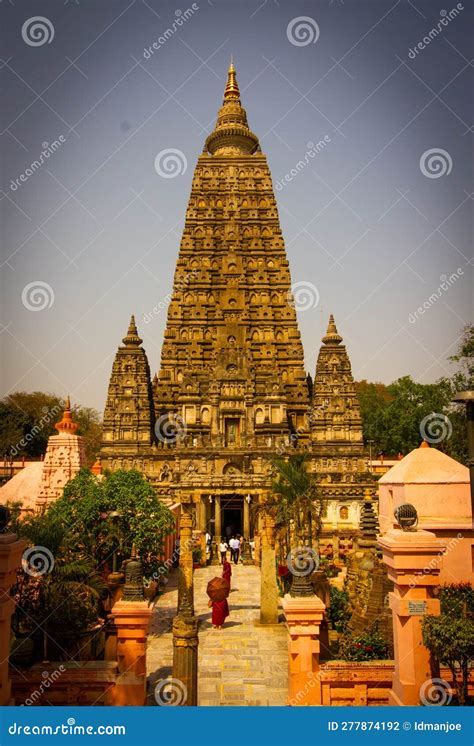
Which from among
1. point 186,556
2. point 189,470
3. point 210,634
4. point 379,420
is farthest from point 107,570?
A: point 379,420

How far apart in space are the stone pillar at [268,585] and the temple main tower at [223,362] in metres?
19.3

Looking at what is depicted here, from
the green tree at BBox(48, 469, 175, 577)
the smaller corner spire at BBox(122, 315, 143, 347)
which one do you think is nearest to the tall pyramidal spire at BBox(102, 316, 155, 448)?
the smaller corner spire at BBox(122, 315, 143, 347)

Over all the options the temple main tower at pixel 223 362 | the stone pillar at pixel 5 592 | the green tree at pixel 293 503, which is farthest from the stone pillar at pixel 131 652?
the temple main tower at pixel 223 362

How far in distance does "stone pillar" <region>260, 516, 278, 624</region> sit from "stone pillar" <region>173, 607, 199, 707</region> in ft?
20.7

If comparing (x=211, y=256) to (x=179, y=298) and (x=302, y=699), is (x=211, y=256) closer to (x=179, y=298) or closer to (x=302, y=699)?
(x=179, y=298)

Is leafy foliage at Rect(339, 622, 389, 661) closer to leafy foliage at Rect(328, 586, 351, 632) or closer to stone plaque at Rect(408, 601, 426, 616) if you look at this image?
stone plaque at Rect(408, 601, 426, 616)

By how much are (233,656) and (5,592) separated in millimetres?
7844

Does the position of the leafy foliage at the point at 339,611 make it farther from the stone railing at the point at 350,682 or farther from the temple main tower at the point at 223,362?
the temple main tower at the point at 223,362

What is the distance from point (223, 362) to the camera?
4494cm

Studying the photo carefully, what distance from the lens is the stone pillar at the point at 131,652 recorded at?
10.2 metres

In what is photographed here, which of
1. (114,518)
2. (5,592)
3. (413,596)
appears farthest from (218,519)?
(5,592)

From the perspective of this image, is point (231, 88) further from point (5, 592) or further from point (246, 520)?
point (5, 592)

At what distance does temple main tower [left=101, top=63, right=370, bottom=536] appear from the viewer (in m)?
41.3

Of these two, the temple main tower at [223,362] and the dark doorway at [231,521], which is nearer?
the dark doorway at [231,521]
